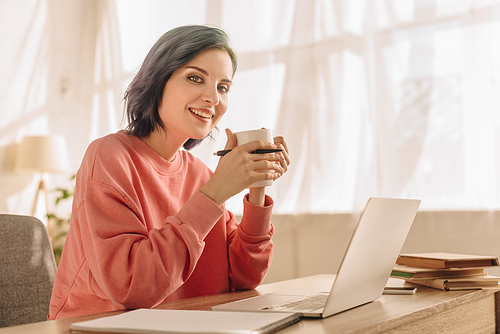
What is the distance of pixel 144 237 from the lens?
2.81 feet

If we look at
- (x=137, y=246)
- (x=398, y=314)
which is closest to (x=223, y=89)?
(x=137, y=246)

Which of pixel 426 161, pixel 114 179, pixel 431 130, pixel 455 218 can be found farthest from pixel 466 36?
pixel 114 179

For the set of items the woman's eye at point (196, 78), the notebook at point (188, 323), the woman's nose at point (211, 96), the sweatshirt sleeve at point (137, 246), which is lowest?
the notebook at point (188, 323)

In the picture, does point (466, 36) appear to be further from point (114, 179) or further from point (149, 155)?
point (114, 179)

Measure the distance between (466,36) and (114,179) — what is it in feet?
6.07

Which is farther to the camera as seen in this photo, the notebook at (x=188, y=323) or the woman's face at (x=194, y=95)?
the woman's face at (x=194, y=95)

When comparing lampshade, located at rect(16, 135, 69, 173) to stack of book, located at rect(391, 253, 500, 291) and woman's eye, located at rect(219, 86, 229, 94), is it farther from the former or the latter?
stack of book, located at rect(391, 253, 500, 291)

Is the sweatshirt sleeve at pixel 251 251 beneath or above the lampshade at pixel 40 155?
beneath

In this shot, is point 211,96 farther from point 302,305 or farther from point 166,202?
point 302,305

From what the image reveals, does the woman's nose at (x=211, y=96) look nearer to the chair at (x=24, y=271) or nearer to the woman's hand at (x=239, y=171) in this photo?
the woman's hand at (x=239, y=171)

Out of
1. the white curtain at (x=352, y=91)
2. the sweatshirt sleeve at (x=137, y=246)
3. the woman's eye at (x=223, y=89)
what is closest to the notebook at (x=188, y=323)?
the sweatshirt sleeve at (x=137, y=246)

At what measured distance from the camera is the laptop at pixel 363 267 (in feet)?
2.04

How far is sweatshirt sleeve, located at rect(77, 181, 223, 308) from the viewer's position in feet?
2.63

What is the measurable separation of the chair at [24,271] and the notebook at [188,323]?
50cm
